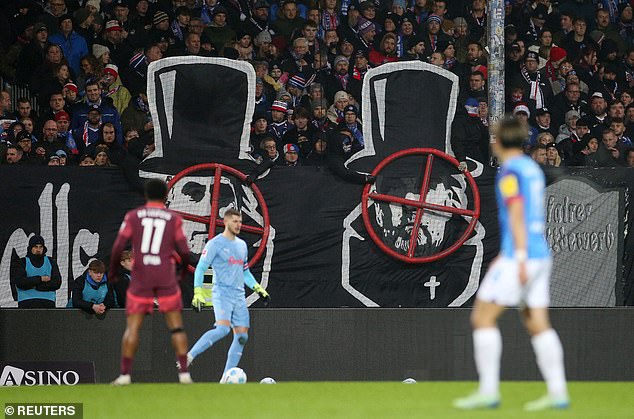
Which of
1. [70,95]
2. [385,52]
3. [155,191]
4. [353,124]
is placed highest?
[385,52]

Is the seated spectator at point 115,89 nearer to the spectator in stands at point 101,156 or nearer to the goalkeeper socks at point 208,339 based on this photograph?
the spectator in stands at point 101,156

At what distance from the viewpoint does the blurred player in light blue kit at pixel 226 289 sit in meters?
12.6

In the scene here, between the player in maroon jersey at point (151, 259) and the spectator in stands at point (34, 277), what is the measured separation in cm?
453

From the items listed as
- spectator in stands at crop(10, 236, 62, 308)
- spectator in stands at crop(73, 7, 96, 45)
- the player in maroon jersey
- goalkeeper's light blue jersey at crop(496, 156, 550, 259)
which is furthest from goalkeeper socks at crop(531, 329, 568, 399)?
spectator in stands at crop(73, 7, 96, 45)

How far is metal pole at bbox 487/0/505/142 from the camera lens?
13812 millimetres

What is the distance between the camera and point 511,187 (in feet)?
22.4

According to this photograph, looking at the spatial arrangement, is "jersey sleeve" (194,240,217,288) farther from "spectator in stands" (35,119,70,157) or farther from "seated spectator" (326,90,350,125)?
"spectator in stands" (35,119,70,157)

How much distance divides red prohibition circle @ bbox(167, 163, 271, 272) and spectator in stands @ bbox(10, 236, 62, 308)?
1622 millimetres

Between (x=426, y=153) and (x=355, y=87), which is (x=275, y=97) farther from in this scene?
(x=426, y=153)

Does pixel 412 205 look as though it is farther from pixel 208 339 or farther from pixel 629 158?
pixel 208 339

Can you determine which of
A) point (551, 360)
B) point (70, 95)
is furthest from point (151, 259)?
point (70, 95)

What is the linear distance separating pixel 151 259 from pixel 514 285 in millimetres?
3565

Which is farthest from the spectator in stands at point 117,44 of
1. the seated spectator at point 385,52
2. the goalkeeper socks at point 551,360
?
the goalkeeper socks at point 551,360

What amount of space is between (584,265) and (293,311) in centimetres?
358
